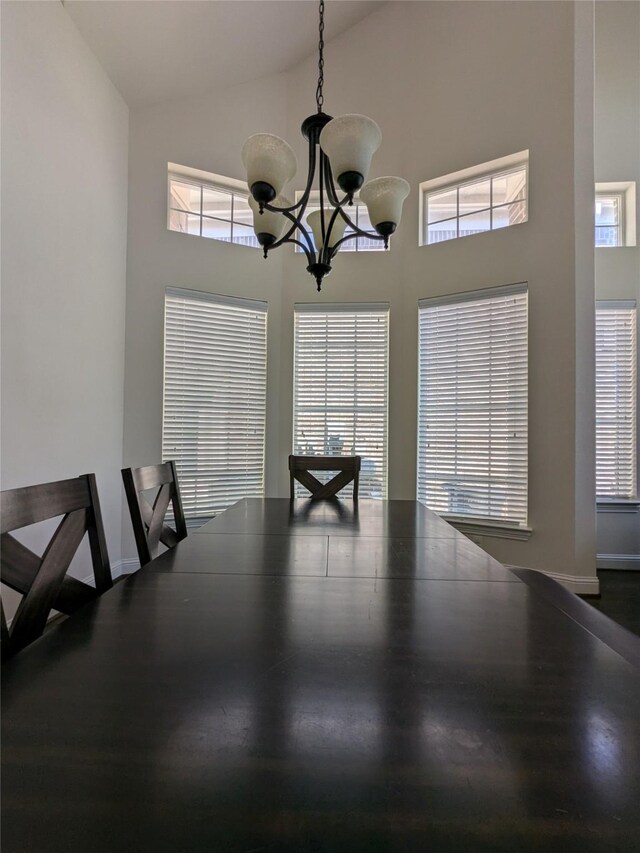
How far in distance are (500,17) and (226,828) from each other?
4.99 meters

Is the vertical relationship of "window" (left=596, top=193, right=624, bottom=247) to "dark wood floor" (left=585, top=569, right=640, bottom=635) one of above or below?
above

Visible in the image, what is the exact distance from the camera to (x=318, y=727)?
548 mm

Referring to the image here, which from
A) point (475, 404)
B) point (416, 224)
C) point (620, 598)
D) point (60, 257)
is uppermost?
point (416, 224)

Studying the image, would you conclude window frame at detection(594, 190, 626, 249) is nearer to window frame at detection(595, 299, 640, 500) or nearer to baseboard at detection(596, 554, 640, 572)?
window frame at detection(595, 299, 640, 500)

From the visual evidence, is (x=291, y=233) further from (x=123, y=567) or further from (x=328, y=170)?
(x=123, y=567)

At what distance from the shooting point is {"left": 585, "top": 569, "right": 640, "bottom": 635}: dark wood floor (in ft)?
8.79

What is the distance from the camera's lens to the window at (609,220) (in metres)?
3.89

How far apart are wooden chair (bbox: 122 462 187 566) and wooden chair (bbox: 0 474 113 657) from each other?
25cm

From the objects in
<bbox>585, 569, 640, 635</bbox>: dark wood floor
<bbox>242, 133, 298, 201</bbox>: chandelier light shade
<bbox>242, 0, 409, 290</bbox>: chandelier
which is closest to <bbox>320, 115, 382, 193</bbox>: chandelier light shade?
<bbox>242, 0, 409, 290</bbox>: chandelier

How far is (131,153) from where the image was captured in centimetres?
341

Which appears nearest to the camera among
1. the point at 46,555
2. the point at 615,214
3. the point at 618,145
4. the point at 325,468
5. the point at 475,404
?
the point at 46,555

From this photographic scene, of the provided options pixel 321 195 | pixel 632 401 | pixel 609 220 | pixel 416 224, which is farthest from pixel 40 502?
pixel 609 220

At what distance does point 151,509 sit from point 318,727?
1.40 m

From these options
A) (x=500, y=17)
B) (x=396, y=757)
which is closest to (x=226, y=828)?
(x=396, y=757)
